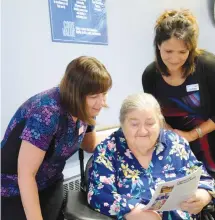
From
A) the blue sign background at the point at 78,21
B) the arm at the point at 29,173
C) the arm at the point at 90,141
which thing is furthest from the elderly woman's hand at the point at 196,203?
the blue sign background at the point at 78,21

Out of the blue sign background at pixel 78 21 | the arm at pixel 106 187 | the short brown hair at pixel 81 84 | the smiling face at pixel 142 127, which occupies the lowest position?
the arm at pixel 106 187

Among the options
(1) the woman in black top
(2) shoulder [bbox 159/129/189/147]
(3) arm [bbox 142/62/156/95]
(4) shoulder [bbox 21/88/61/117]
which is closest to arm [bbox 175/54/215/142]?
(1) the woman in black top

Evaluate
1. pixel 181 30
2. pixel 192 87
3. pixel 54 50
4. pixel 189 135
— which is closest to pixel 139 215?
pixel 189 135

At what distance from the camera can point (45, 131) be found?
4.20ft

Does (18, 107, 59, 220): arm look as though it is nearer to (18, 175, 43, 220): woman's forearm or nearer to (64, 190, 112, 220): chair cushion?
(18, 175, 43, 220): woman's forearm

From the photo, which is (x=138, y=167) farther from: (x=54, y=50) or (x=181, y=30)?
(x=54, y=50)

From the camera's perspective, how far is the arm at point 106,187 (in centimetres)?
141

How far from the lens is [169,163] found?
1.55 metres

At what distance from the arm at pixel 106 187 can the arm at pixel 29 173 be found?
295 mm

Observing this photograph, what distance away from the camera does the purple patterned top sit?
1279 millimetres

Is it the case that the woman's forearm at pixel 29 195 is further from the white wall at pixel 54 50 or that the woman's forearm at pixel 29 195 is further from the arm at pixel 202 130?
the arm at pixel 202 130

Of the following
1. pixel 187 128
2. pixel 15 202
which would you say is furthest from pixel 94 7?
pixel 15 202

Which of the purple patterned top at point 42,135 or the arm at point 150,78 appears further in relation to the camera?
the arm at point 150,78

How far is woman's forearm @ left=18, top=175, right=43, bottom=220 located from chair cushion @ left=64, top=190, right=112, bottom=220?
0.54 feet
